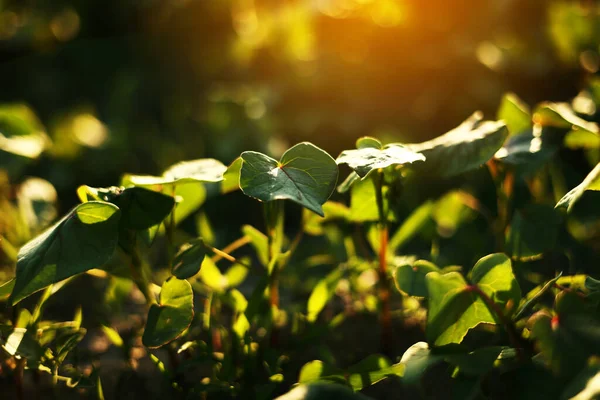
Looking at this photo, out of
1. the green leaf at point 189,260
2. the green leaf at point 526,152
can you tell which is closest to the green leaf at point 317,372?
the green leaf at point 189,260

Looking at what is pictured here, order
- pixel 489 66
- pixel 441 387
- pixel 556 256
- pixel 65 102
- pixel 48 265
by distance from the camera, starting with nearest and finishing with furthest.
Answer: pixel 48 265 < pixel 441 387 < pixel 556 256 < pixel 489 66 < pixel 65 102

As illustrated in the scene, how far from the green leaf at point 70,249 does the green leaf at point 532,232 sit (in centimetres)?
69

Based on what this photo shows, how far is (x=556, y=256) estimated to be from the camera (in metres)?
1.44

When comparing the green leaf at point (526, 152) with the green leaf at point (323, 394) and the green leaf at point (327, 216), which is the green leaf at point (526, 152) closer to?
the green leaf at point (327, 216)

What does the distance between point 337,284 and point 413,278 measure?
286 mm

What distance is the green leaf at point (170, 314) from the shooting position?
867 millimetres

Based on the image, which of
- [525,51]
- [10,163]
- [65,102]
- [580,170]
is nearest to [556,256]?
[580,170]

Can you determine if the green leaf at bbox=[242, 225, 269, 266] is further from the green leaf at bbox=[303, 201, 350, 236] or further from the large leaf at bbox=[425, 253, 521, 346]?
the large leaf at bbox=[425, 253, 521, 346]

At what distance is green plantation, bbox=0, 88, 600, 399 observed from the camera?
2.59ft

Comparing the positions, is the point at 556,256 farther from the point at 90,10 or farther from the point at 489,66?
the point at 90,10


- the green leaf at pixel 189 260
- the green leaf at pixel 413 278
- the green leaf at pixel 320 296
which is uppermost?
the green leaf at pixel 189 260

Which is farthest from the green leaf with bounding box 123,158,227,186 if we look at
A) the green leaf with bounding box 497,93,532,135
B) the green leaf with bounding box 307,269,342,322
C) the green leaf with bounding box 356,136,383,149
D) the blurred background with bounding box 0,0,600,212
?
the blurred background with bounding box 0,0,600,212

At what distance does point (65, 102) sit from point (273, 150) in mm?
1588

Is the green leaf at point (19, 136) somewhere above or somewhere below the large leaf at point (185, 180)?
below
